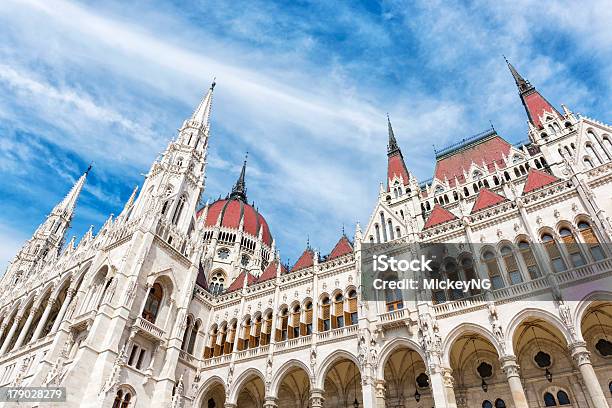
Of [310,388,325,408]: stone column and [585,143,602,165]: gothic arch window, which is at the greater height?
Result: [585,143,602,165]: gothic arch window

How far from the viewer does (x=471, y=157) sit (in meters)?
32.9

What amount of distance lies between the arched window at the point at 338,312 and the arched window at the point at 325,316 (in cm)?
41

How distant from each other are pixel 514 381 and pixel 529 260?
5.87 meters

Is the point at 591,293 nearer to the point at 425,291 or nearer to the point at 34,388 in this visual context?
the point at 425,291

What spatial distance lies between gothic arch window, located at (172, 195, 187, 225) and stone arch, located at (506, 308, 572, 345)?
74.6 ft

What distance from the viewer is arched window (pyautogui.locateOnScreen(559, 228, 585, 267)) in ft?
57.2

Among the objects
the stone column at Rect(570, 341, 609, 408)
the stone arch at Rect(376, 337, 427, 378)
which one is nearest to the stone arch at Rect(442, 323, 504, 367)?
the stone arch at Rect(376, 337, 427, 378)

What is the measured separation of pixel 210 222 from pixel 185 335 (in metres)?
21.6

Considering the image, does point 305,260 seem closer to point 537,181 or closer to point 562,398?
point 537,181

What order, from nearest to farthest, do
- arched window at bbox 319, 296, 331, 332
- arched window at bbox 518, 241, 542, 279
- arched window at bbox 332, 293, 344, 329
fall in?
1. arched window at bbox 518, 241, 542, 279
2. arched window at bbox 332, 293, 344, 329
3. arched window at bbox 319, 296, 331, 332

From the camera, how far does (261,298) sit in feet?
87.0

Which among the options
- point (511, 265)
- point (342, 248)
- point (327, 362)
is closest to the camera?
point (511, 265)

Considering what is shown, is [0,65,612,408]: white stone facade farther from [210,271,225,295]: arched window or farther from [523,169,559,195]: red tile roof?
[210,271,225,295]: arched window

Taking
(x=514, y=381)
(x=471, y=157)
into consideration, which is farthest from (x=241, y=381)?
(x=471, y=157)
